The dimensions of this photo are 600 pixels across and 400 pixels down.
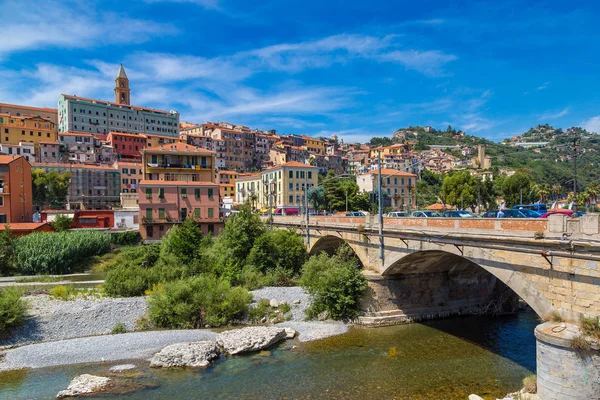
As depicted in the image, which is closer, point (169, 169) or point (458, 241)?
point (458, 241)

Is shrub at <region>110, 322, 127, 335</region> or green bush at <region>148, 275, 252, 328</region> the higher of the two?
green bush at <region>148, 275, 252, 328</region>

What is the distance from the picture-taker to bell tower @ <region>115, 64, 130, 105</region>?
439 feet

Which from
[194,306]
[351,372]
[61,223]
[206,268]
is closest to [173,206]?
[61,223]

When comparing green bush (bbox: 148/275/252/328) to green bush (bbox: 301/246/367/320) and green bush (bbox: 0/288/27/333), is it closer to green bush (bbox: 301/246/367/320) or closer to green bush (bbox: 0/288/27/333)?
green bush (bbox: 301/246/367/320)

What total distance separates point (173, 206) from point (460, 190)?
5137 cm

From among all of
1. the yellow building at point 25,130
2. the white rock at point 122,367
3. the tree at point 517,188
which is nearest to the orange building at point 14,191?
the yellow building at point 25,130

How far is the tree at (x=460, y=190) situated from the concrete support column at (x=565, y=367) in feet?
200

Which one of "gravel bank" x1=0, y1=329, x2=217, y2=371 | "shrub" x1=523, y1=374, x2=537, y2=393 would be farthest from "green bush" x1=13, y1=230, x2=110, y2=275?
"shrub" x1=523, y1=374, x2=537, y2=393

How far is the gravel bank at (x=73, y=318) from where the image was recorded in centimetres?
2361

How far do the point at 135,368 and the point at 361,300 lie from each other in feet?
46.8

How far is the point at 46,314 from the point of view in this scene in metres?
25.5

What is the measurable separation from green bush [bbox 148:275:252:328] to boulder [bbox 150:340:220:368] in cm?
464

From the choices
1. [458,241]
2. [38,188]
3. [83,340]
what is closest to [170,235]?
[83,340]

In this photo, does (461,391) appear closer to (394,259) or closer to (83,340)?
(394,259)
